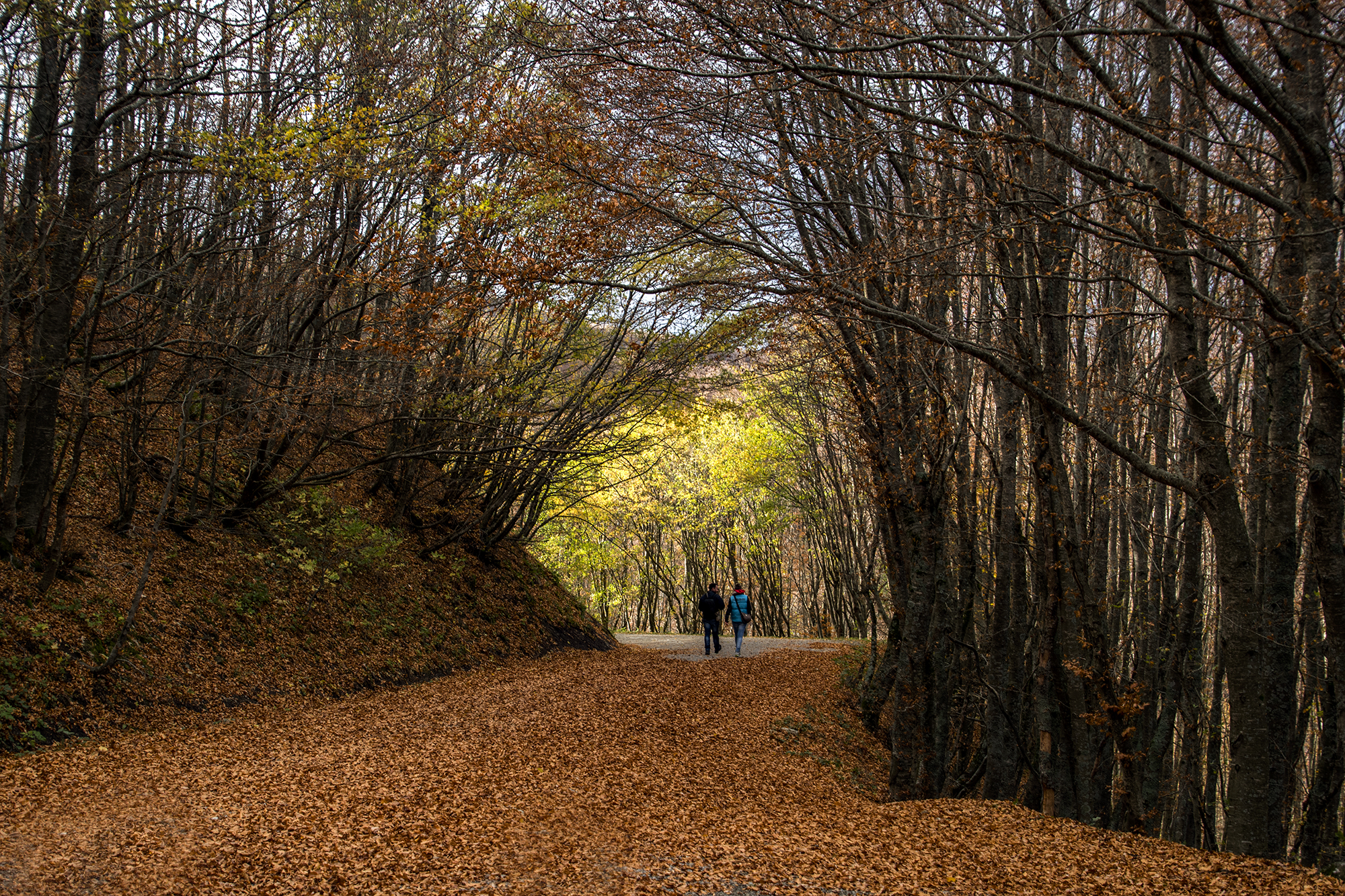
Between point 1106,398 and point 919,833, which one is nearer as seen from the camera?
A: point 919,833

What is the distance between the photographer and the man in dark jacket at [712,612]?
16609 millimetres

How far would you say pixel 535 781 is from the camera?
21.0ft

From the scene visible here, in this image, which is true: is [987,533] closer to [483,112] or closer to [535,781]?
[535,781]

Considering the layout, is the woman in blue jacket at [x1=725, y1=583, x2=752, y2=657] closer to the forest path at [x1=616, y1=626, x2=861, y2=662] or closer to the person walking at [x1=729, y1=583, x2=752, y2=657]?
the person walking at [x1=729, y1=583, x2=752, y2=657]

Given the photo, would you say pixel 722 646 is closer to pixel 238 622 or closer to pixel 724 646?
pixel 724 646

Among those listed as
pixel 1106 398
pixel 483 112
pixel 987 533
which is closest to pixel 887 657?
pixel 987 533

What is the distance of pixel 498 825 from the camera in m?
5.25

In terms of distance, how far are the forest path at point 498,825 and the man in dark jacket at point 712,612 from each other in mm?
8024

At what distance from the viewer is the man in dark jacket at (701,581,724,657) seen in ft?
54.5

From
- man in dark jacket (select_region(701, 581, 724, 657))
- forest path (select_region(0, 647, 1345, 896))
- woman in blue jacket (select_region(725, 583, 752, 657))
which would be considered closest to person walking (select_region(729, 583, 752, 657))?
woman in blue jacket (select_region(725, 583, 752, 657))

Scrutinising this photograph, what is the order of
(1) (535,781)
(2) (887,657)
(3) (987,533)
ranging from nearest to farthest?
(1) (535,781), (3) (987,533), (2) (887,657)

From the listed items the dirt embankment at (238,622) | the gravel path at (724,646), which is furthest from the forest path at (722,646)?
the dirt embankment at (238,622)

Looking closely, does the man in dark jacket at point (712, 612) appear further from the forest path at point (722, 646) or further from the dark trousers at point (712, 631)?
the forest path at point (722, 646)

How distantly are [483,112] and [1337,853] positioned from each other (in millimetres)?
8176
